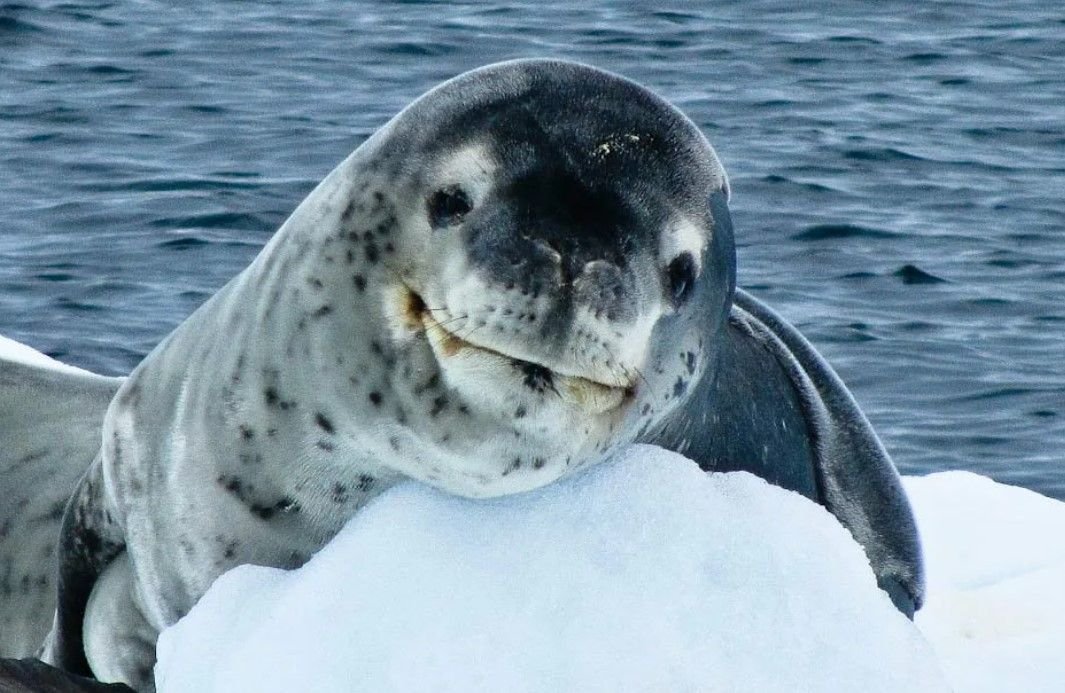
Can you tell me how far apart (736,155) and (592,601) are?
862cm

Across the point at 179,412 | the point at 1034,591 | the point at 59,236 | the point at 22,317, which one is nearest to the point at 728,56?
the point at 59,236

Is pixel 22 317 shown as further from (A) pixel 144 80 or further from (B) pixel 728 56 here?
(B) pixel 728 56

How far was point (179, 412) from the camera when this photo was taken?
448cm

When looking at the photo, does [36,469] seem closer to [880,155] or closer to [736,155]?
[736,155]

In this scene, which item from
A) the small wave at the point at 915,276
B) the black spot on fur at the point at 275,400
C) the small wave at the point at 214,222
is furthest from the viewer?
the small wave at the point at 214,222

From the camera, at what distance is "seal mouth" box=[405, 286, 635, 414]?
11.7 ft

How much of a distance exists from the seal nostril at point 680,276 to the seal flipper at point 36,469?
2.08 metres

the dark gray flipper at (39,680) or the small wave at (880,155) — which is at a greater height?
the dark gray flipper at (39,680)

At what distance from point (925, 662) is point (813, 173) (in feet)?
27.3

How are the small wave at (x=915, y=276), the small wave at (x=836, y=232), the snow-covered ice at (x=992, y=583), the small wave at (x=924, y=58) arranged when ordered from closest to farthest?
1. the snow-covered ice at (x=992, y=583)
2. the small wave at (x=915, y=276)
3. the small wave at (x=836, y=232)
4. the small wave at (x=924, y=58)

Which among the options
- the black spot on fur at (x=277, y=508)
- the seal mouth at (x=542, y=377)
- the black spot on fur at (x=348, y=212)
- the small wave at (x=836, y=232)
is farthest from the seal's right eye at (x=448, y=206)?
the small wave at (x=836, y=232)

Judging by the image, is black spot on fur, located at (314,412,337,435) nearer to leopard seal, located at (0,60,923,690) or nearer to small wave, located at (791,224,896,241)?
leopard seal, located at (0,60,923,690)

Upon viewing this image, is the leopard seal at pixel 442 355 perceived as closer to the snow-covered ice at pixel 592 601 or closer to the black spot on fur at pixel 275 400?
the black spot on fur at pixel 275 400

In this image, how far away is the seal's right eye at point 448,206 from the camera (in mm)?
3721
